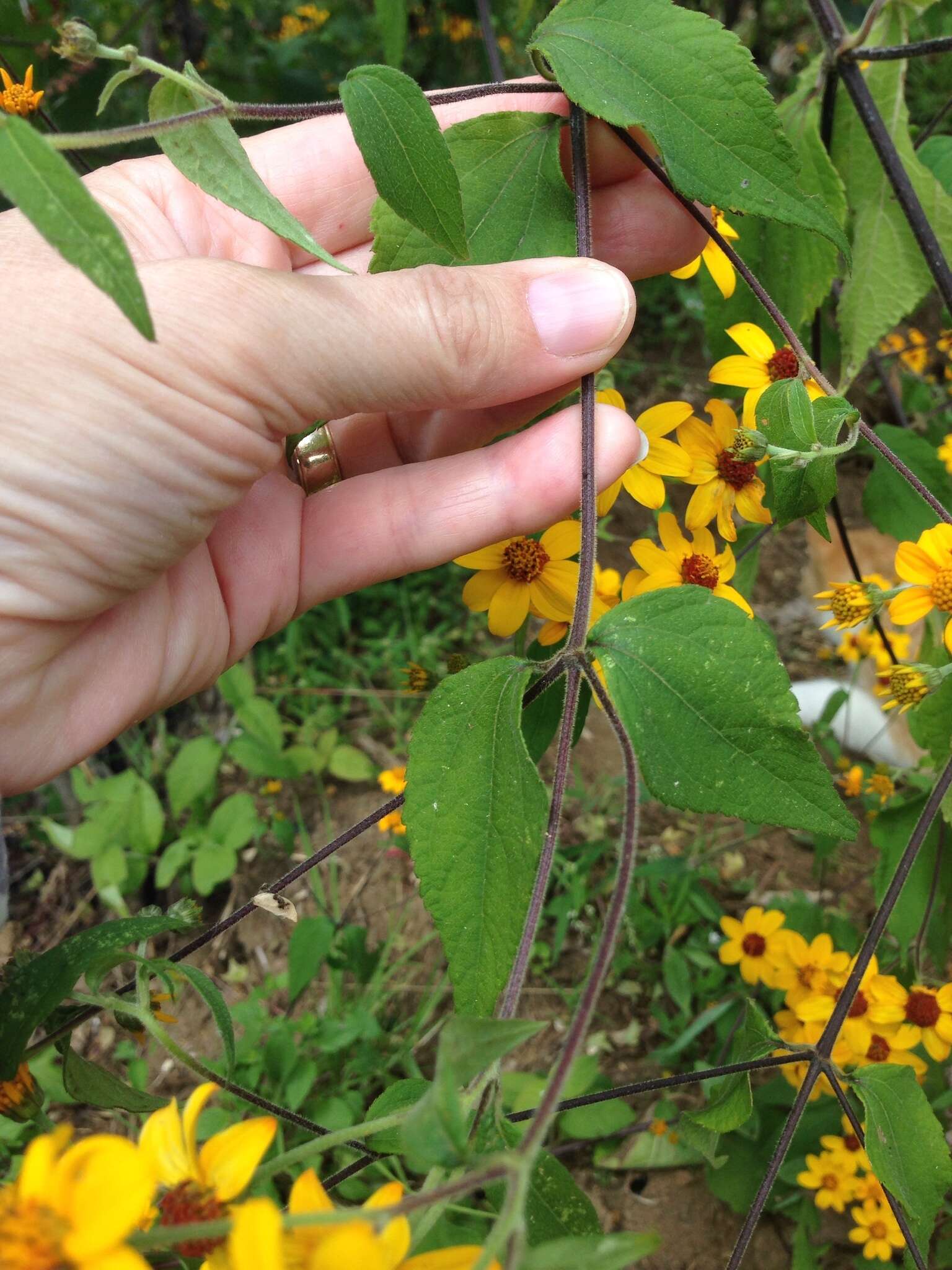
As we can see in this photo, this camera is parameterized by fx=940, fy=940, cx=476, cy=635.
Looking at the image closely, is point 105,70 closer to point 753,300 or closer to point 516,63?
point 753,300

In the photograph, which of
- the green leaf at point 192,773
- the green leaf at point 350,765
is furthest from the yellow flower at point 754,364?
the green leaf at point 192,773

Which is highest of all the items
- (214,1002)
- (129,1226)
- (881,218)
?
(881,218)

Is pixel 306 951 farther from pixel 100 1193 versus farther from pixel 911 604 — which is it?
pixel 100 1193

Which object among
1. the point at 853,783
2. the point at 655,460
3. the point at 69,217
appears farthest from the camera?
the point at 853,783

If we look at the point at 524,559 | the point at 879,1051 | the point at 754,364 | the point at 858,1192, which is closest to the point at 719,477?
the point at 754,364

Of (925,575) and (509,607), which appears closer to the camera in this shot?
(925,575)

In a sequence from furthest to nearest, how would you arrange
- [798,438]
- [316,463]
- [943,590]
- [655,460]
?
[316,463] < [655,460] < [943,590] < [798,438]

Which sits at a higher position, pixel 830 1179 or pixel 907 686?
pixel 907 686
